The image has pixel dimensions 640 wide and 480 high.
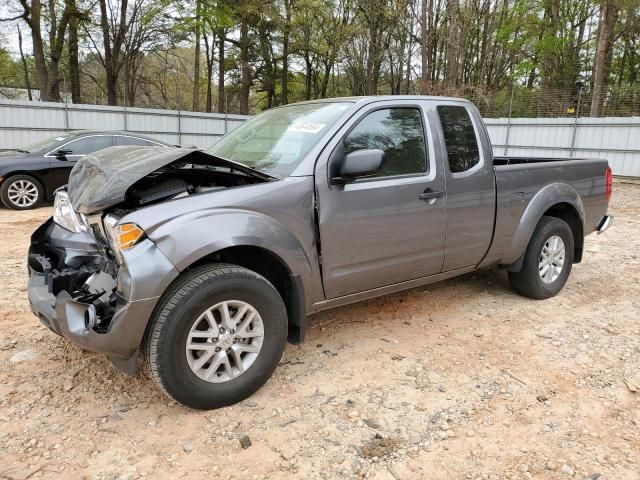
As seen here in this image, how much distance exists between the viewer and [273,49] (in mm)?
29047

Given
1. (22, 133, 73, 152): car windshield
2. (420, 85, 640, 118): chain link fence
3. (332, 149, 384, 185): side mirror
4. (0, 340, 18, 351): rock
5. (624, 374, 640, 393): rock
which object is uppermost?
(420, 85, 640, 118): chain link fence

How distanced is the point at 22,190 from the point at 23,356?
6.46m

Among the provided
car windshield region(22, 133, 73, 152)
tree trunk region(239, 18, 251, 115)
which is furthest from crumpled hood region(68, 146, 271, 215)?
tree trunk region(239, 18, 251, 115)

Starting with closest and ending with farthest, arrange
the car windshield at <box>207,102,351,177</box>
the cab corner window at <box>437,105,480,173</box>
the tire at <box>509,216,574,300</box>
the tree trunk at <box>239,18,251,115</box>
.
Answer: the car windshield at <box>207,102,351,177</box>, the cab corner window at <box>437,105,480,173</box>, the tire at <box>509,216,574,300</box>, the tree trunk at <box>239,18,251,115</box>

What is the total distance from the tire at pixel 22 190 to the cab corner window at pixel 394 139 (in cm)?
754

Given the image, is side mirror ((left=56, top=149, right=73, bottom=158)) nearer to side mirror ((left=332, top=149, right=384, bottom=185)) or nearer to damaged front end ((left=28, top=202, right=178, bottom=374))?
damaged front end ((left=28, top=202, right=178, bottom=374))

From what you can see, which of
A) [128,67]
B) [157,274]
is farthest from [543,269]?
[128,67]

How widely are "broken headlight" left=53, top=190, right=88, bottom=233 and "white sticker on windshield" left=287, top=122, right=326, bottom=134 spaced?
1.49m

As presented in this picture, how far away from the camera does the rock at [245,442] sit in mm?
2406

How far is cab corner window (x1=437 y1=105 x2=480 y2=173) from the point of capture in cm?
372

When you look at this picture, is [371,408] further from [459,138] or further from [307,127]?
[459,138]

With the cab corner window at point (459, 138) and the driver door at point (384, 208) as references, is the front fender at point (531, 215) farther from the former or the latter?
the driver door at point (384, 208)

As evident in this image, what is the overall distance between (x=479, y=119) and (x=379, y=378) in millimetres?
2335

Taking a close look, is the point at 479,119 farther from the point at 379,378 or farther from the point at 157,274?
the point at 157,274
